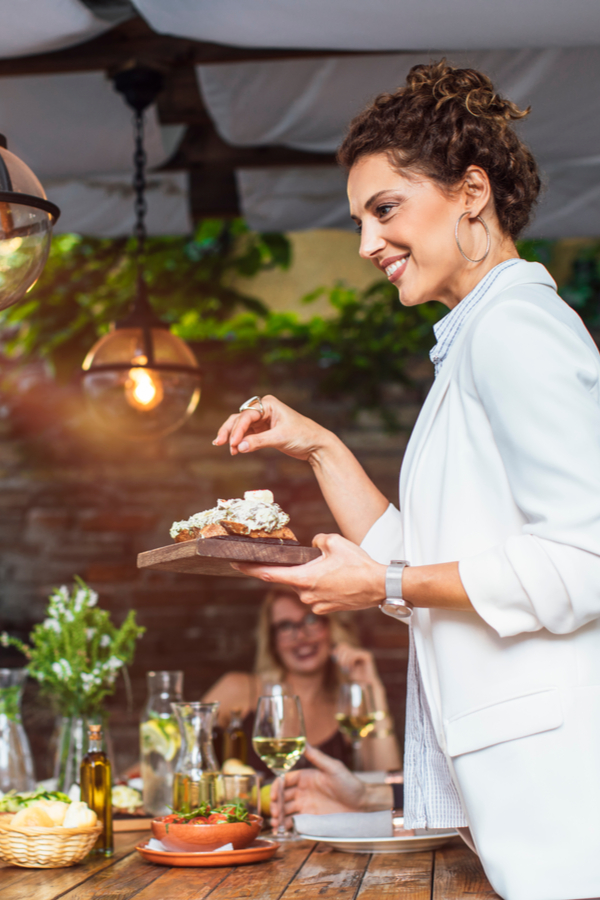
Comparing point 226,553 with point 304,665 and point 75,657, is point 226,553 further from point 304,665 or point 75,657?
point 304,665

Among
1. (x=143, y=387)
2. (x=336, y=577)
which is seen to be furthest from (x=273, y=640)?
(x=336, y=577)

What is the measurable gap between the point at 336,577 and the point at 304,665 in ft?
5.90

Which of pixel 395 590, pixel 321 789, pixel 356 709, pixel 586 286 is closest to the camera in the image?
pixel 395 590

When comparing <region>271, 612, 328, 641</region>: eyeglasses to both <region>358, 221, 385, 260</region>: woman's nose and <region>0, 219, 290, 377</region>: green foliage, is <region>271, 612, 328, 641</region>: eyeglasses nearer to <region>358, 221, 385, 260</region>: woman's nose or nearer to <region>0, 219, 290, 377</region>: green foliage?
<region>0, 219, 290, 377</region>: green foliage

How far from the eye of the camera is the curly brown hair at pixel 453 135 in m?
1.12

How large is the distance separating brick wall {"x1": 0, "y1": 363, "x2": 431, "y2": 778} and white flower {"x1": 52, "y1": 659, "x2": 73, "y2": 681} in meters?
1.59

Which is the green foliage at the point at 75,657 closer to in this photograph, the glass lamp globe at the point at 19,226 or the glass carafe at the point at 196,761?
the glass carafe at the point at 196,761

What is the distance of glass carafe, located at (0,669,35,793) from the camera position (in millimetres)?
1748

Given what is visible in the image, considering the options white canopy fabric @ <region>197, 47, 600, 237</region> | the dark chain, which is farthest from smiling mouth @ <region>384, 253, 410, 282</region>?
the dark chain

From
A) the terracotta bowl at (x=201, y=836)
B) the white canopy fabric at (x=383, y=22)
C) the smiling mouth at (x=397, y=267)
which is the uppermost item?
the white canopy fabric at (x=383, y=22)

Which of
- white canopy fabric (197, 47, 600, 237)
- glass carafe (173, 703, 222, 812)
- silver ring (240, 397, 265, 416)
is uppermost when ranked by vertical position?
white canopy fabric (197, 47, 600, 237)

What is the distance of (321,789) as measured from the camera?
164 cm

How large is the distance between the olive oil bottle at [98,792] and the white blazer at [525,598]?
67cm

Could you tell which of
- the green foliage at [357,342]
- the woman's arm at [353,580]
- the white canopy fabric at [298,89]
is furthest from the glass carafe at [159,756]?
the green foliage at [357,342]
